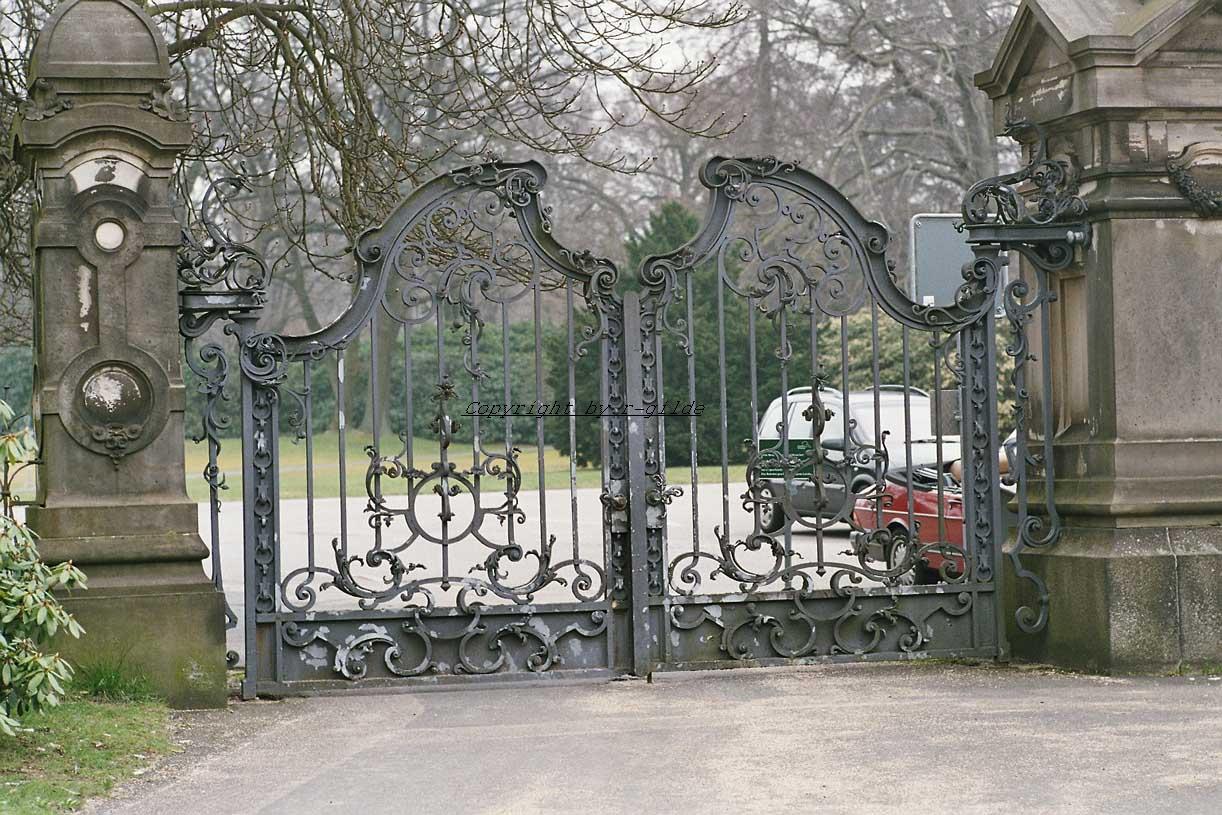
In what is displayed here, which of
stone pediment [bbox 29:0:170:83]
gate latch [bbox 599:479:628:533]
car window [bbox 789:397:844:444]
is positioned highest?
stone pediment [bbox 29:0:170:83]

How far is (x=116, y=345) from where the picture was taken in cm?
802

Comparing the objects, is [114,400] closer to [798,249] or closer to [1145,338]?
[798,249]

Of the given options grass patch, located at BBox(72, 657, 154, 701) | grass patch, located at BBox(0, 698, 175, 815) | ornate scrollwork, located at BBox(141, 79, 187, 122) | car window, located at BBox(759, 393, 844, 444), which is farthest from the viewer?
car window, located at BBox(759, 393, 844, 444)

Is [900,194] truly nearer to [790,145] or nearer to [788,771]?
[790,145]

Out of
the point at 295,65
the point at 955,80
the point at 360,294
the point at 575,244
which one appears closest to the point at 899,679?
the point at 360,294

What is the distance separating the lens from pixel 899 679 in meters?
8.66

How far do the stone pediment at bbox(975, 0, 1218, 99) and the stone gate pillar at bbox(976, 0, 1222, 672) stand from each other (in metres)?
0.01

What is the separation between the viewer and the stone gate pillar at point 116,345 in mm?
7887

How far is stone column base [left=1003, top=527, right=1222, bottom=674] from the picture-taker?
27.7 ft

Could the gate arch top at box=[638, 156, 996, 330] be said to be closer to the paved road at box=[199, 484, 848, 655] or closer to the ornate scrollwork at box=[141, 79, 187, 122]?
the ornate scrollwork at box=[141, 79, 187, 122]

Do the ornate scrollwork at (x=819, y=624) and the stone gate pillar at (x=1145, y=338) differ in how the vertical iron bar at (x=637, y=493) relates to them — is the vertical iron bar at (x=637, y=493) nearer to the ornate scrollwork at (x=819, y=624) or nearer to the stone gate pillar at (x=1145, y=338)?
the ornate scrollwork at (x=819, y=624)

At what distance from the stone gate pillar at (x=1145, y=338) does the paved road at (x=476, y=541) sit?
5391 millimetres

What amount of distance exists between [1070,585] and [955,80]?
81.6ft

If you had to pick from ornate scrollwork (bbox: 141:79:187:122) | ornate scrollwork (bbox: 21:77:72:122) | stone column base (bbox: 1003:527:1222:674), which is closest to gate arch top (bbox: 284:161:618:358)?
ornate scrollwork (bbox: 141:79:187:122)
